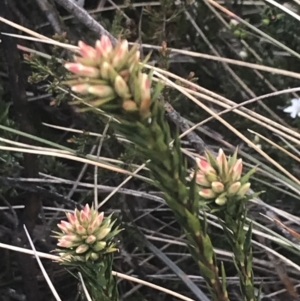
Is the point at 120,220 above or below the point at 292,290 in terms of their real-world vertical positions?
below

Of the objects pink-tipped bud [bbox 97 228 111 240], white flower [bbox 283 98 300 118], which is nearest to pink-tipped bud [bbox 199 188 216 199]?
pink-tipped bud [bbox 97 228 111 240]

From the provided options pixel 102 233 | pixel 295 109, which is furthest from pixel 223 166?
pixel 295 109

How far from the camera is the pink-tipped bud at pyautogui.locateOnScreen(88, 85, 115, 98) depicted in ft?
1.06

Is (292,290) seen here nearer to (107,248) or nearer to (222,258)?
(222,258)

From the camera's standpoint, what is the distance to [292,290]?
3.10 feet

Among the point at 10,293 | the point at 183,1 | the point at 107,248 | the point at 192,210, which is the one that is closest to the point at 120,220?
the point at 10,293

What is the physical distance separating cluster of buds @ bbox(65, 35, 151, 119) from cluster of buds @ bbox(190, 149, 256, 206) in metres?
0.14

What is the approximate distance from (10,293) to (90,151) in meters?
0.34

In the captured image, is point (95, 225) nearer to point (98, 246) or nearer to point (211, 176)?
point (98, 246)

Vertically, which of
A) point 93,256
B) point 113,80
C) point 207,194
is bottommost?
point 93,256

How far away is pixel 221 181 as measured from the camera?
1.55 feet

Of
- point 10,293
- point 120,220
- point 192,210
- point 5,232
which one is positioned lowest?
point 10,293

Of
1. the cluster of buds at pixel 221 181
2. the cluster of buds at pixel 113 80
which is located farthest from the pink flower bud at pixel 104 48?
the cluster of buds at pixel 221 181

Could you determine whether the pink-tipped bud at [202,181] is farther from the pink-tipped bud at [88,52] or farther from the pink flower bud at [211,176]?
the pink-tipped bud at [88,52]
